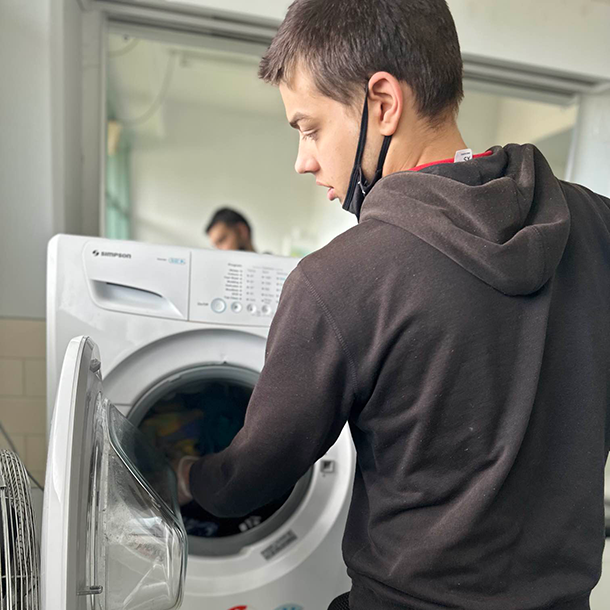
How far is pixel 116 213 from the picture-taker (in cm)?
464

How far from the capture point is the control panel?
105 cm

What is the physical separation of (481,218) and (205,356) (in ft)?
2.13

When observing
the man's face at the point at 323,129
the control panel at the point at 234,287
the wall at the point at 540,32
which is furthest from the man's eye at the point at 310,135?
the wall at the point at 540,32

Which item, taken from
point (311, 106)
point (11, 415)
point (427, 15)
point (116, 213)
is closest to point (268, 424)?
point (311, 106)

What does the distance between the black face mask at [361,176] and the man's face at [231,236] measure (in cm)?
228

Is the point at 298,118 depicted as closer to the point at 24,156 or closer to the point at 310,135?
the point at 310,135

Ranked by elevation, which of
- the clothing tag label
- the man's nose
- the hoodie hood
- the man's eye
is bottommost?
the hoodie hood

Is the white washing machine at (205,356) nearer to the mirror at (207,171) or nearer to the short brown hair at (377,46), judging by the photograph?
the short brown hair at (377,46)

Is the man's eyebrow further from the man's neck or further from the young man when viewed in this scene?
the man's neck

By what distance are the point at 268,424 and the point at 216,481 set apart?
195 mm

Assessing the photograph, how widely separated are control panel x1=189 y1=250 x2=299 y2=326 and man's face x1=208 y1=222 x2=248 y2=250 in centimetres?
194

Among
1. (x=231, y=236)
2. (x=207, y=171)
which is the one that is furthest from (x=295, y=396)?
(x=207, y=171)

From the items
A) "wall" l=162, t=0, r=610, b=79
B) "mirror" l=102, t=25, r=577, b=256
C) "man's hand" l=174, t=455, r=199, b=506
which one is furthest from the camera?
"mirror" l=102, t=25, r=577, b=256

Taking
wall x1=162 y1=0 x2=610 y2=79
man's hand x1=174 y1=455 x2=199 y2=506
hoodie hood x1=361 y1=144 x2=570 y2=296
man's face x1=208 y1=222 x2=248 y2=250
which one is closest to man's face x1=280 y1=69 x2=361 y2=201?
hoodie hood x1=361 y1=144 x2=570 y2=296
